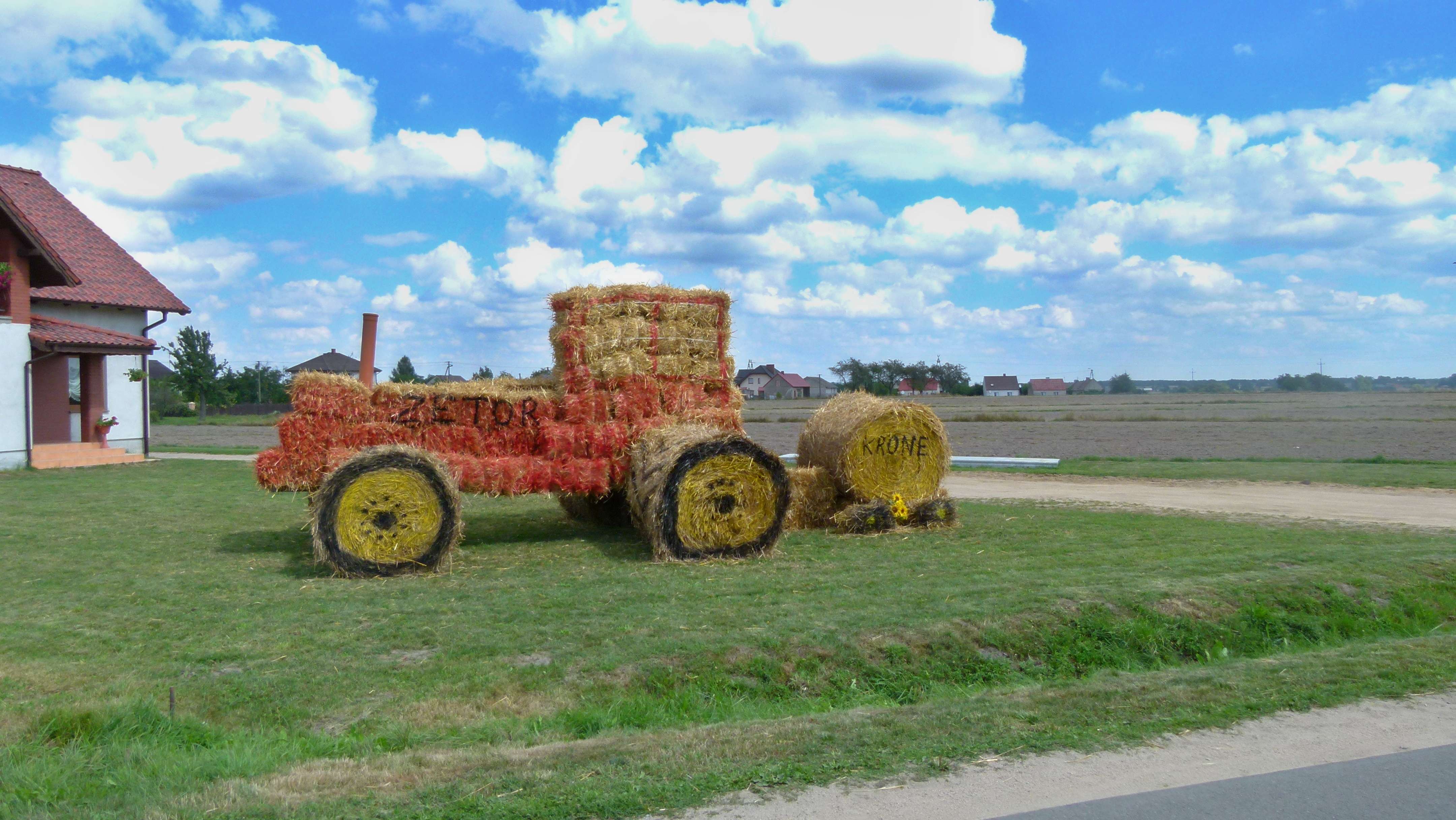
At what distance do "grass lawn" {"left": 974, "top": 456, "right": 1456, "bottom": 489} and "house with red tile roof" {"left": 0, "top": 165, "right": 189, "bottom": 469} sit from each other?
22.4 m

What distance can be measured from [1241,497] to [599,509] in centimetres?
1126

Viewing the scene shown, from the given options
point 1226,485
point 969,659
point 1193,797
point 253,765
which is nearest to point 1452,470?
point 1226,485

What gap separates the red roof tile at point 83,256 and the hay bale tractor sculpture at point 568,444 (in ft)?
63.9

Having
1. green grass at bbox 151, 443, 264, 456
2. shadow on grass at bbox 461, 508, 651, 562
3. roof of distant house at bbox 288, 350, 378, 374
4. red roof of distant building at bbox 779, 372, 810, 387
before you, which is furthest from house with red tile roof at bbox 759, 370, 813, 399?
shadow on grass at bbox 461, 508, 651, 562

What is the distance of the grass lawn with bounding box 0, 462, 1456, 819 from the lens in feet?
17.0

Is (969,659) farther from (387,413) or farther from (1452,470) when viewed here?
(1452,470)

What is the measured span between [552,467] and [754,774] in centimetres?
696

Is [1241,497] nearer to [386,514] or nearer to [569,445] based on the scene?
[569,445]

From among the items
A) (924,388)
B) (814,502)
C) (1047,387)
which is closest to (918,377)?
(924,388)

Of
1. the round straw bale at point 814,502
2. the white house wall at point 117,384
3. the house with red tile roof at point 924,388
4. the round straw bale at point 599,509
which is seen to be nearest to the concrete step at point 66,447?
the white house wall at point 117,384

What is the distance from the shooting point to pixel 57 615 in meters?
8.42

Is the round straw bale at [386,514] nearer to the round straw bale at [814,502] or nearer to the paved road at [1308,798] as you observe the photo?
the round straw bale at [814,502]

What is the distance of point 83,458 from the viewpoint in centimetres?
2425

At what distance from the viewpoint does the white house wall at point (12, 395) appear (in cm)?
2289
